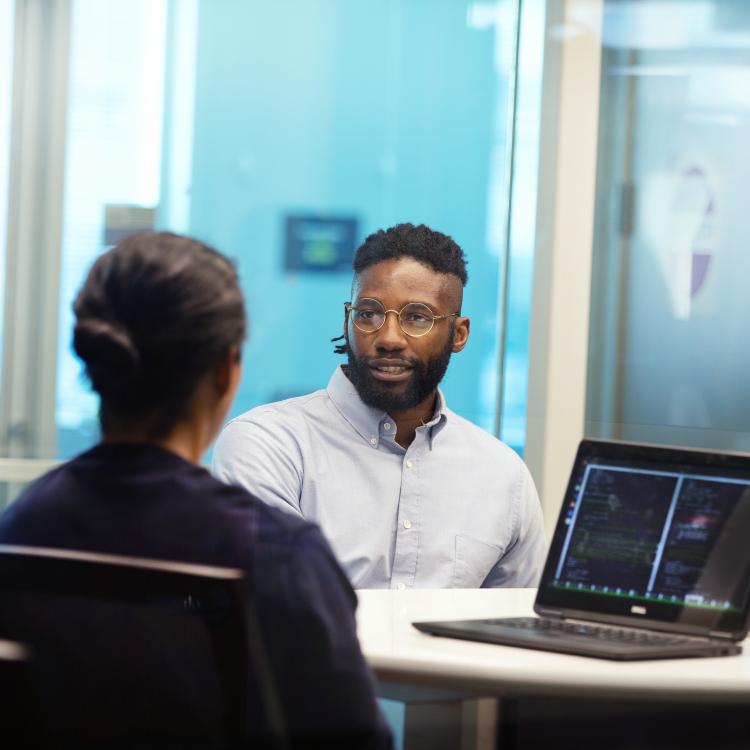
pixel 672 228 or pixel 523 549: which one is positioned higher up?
pixel 672 228

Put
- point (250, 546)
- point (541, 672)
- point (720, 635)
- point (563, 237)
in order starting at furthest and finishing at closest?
point (563, 237) < point (720, 635) < point (541, 672) < point (250, 546)

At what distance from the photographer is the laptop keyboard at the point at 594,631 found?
154 cm

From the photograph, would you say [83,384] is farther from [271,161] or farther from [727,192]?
[727,192]

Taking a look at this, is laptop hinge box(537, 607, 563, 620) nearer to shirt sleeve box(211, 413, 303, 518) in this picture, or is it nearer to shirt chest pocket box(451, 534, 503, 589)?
shirt chest pocket box(451, 534, 503, 589)

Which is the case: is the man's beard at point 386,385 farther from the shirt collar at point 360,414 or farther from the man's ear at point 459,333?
the man's ear at point 459,333

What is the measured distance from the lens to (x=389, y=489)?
2318 mm

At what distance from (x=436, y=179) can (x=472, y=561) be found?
6.83 feet

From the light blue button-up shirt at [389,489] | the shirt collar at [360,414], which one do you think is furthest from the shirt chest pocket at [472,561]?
the shirt collar at [360,414]

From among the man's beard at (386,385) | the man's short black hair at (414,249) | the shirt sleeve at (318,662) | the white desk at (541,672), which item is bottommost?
the white desk at (541,672)

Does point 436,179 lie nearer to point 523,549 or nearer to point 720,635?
point 523,549

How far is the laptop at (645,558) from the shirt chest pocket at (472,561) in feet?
1.66

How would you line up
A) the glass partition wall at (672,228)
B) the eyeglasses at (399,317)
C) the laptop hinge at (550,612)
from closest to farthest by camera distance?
the laptop hinge at (550,612), the eyeglasses at (399,317), the glass partition wall at (672,228)

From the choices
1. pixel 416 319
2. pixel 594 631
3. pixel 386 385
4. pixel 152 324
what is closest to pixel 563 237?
pixel 416 319

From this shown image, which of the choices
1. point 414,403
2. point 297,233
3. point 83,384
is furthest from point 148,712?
point 297,233
